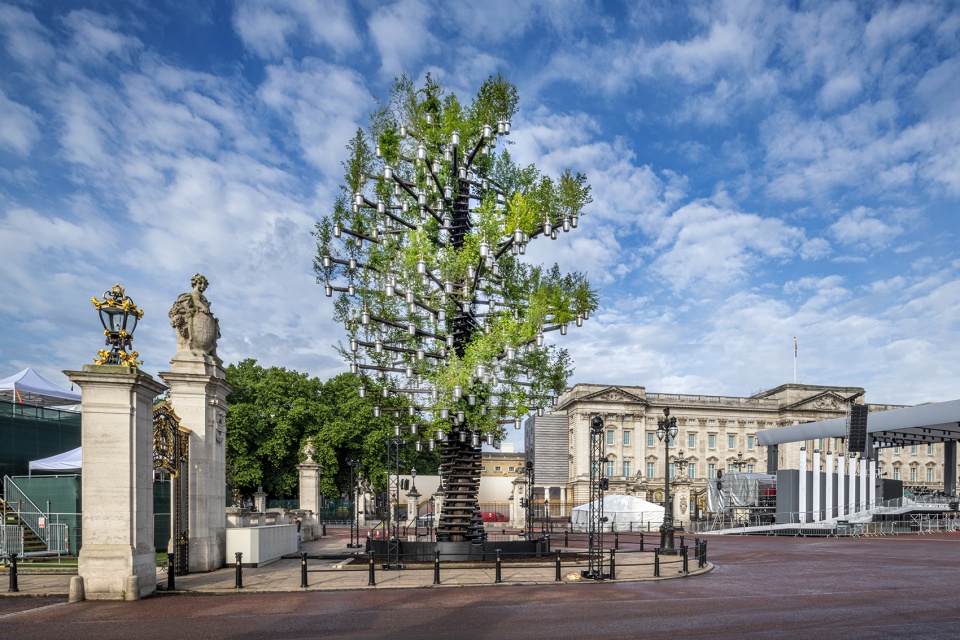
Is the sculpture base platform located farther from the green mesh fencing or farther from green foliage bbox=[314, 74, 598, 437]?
the green mesh fencing

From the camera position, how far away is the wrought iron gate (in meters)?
16.2

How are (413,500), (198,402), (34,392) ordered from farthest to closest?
1. (413,500)
2. (34,392)
3. (198,402)

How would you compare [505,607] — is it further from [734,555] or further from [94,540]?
[734,555]

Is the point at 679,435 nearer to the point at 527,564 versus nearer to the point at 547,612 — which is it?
the point at 527,564

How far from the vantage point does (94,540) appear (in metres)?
13.8

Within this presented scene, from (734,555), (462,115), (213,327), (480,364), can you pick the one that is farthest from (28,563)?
(734,555)

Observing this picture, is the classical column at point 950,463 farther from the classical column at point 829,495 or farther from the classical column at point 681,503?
the classical column at point 681,503

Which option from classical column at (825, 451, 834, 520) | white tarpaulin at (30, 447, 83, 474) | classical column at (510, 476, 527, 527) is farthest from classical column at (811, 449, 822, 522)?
white tarpaulin at (30, 447, 83, 474)

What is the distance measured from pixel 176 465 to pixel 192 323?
3.55m

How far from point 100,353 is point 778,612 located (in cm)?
1381

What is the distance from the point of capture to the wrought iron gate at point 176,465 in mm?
16219

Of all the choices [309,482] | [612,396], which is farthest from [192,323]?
[612,396]

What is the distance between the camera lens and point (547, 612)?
13094 mm

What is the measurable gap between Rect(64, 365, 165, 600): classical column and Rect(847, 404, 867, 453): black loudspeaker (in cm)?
4576
